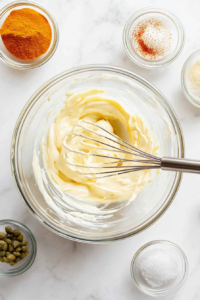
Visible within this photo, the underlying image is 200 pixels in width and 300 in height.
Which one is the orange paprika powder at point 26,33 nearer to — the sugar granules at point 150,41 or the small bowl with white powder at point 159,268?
the sugar granules at point 150,41

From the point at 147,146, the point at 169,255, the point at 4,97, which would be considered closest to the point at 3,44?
the point at 4,97

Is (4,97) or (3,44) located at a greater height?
(3,44)

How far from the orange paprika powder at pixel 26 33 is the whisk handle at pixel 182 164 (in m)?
0.83

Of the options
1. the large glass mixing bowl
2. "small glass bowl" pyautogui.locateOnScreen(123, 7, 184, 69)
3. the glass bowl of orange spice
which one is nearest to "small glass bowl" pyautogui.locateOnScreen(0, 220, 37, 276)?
the large glass mixing bowl

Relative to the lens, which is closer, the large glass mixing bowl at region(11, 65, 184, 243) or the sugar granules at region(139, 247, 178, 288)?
the large glass mixing bowl at region(11, 65, 184, 243)

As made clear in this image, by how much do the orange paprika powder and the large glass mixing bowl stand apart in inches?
10.6

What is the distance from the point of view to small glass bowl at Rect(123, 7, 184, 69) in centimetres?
157

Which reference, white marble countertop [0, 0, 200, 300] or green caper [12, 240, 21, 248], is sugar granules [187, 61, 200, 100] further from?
green caper [12, 240, 21, 248]

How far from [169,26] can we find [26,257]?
125 cm

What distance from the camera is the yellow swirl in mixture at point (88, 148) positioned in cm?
142

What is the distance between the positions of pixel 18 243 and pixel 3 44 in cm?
90

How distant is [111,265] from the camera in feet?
5.17

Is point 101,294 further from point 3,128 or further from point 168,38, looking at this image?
point 168,38

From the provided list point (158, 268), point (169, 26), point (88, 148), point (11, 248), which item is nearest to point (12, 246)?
point (11, 248)
